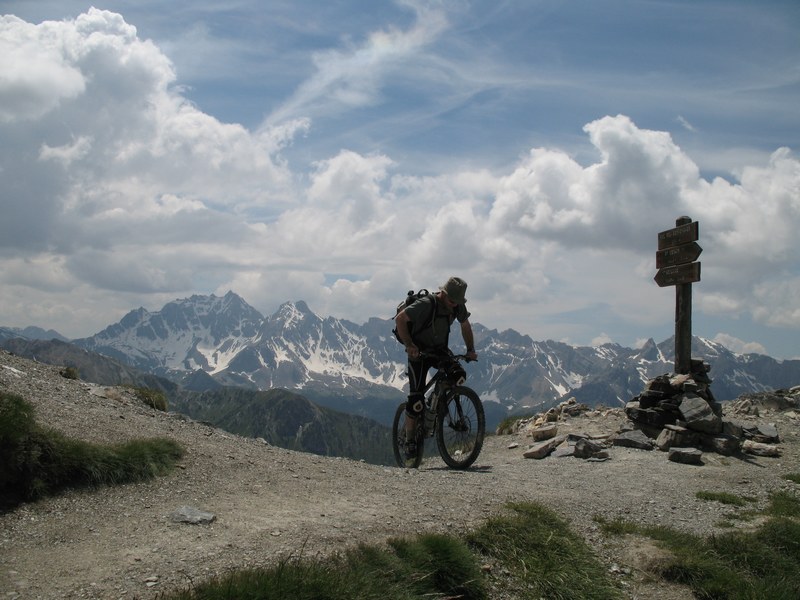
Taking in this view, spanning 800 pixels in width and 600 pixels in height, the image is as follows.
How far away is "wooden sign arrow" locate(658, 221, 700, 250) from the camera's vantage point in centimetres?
1784

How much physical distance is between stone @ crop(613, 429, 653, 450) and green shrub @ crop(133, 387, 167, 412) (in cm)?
1184

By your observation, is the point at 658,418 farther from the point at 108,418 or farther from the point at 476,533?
the point at 108,418

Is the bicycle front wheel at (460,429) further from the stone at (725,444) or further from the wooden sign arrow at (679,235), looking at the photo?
the wooden sign arrow at (679,235)

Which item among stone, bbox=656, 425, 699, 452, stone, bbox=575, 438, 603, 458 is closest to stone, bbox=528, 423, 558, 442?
stone, bbox=575, 438, 603, 458

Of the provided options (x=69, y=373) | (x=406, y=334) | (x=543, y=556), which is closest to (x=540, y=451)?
(x=406, y=334)

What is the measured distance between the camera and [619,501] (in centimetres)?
993

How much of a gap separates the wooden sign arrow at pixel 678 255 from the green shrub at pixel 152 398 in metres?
15.3

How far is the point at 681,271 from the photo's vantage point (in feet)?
59.4

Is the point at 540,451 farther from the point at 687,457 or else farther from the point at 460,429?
the point at 460,429

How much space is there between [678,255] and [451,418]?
1059 centimetres

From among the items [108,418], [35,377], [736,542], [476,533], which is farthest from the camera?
[35,377]

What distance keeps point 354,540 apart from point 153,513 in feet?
A: 8.14

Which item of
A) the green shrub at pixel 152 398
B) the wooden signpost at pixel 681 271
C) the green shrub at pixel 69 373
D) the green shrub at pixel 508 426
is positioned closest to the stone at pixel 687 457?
the wooden signpost at pixel 681 271

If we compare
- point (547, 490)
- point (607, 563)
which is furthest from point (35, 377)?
point (607, 563)
